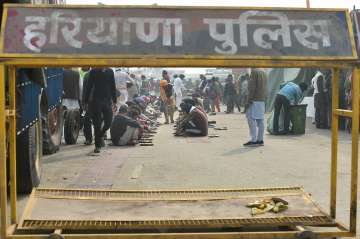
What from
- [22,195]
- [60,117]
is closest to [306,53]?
[22,195]

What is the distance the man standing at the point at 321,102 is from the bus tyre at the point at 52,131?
731 cm

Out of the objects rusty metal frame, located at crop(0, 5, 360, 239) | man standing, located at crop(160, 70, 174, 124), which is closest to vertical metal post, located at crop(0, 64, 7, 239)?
rusty metal frame, located at crop(0, 5, 360, 239)

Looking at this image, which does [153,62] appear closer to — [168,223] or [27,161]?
[168,223]

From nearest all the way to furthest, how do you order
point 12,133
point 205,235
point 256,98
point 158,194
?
point 205,235 → point 12,133 → point 158,194 → point 256,98

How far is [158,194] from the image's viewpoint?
5910 millimetres

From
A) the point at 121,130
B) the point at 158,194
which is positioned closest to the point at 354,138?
the point at 158,194

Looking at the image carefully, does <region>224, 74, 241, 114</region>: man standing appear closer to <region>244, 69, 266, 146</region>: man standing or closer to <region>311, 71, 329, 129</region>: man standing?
<region>311, 71, 329, 129</region>: man standing

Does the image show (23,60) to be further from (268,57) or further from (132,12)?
(268,57)

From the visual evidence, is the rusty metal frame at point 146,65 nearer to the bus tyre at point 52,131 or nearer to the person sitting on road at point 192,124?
the bus tyre at point 52,131

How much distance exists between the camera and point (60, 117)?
11.7 metres

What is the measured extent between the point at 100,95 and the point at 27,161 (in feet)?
13.9

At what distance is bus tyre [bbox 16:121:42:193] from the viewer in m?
6.80

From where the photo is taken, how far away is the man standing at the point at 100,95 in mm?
10930

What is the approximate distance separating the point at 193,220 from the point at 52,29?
6.14ft
